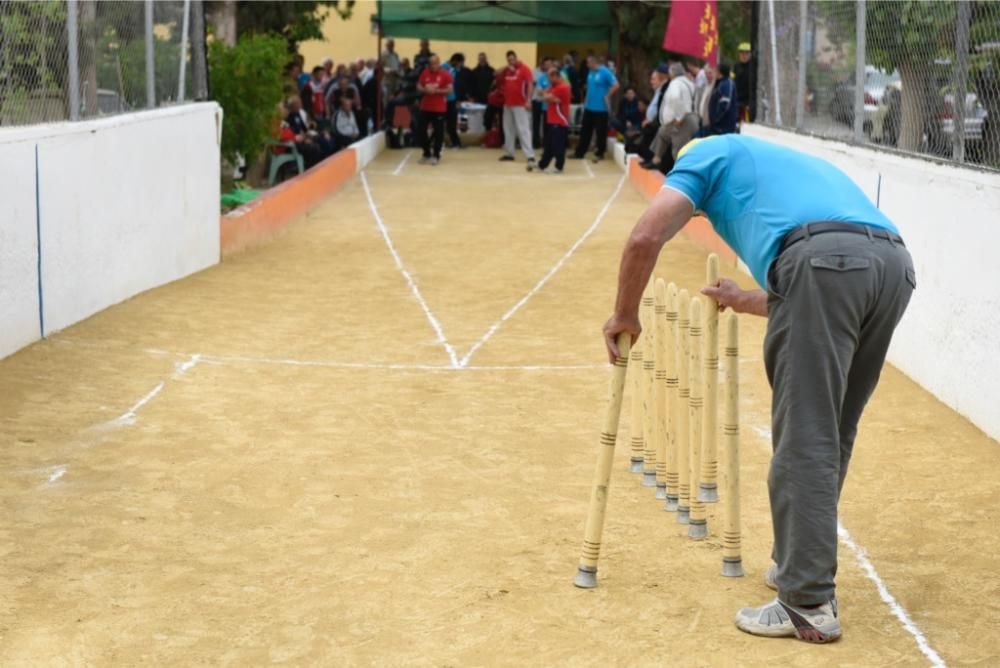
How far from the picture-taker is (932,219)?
9266 millimetres

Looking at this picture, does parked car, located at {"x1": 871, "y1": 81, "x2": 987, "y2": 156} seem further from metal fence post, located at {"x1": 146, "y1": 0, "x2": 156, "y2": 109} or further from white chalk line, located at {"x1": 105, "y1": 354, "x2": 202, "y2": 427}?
metal fence post, located at {"x1": 146, "y1": 0, "x2": 156, "y2": 109}

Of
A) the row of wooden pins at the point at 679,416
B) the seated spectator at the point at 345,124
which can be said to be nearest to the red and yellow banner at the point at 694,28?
the seated spectator at the point at 345,124

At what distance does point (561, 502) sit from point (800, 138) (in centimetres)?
707

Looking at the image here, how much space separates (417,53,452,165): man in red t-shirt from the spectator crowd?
0.9 inches

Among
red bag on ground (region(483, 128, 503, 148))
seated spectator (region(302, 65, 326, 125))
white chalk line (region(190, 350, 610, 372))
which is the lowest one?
white chalk line (region(190, 350, 610, 372))

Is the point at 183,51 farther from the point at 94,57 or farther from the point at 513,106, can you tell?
the point at 513,106

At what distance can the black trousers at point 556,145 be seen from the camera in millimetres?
24438

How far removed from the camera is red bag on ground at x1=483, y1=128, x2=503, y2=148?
3047 centimetres

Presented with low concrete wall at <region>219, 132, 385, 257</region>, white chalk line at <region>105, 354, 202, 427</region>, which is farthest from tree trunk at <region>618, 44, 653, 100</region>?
white chalk line at <region>105, 354, 202, 427</region>

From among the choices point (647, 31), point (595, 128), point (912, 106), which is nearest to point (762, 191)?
point (912, 106)

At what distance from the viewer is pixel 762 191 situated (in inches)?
193

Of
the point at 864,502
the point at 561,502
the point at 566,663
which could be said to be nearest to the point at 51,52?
the point at 561,502

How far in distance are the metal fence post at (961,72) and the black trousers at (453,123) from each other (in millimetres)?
19385

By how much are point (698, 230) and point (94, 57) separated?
7205 mm
